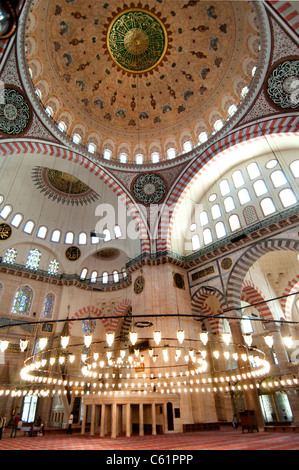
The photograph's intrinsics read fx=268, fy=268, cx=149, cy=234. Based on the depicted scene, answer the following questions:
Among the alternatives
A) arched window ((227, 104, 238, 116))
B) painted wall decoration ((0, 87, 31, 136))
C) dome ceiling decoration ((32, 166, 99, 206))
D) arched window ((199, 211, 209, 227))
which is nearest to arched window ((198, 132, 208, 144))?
arched window ((227, 104, 238, 116))

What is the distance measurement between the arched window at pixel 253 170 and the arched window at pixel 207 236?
3.47 metres

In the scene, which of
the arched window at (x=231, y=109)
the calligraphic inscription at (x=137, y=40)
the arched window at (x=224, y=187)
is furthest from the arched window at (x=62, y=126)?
the arched window at (x=224, y=187)

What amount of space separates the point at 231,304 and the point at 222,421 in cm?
707

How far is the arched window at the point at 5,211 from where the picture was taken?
50.9ft

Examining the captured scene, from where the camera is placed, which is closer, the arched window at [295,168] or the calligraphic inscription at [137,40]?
the arched window at [295,168]

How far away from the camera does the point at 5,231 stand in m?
15.6

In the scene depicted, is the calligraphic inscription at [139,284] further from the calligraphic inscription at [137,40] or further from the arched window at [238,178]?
the calligraphic inscription at [137,40]

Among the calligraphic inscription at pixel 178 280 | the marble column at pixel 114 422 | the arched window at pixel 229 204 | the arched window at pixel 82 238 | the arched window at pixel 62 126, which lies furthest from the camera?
the arched window at pixel 82 238

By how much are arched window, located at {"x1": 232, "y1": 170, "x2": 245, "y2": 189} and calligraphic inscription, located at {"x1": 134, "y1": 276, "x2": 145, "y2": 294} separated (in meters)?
6.98

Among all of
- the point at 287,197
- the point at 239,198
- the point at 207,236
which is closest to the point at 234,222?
the point at 239,198

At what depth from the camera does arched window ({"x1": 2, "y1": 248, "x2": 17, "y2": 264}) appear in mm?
15753

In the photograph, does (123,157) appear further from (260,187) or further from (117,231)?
(260,187)

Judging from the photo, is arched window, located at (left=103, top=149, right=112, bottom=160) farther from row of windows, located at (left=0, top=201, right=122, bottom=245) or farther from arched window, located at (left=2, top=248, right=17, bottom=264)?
arched window, located at (left=2, top=248, right=17, bottom=264)
